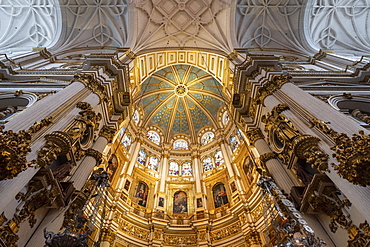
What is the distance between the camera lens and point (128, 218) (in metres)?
14.8

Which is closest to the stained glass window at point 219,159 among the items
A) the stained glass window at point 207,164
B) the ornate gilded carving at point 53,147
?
the stained glass window at point 207,164

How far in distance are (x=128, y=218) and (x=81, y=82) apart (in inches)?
383

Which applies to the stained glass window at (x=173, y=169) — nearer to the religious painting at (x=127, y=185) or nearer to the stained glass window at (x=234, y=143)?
the religious painting at (x=127, y=185)

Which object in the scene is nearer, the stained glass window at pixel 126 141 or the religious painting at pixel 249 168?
the religious painting at pixel 249 168

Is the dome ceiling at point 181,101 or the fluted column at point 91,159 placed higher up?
the dome ceiling at point 181,101

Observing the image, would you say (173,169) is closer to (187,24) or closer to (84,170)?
(84,170)

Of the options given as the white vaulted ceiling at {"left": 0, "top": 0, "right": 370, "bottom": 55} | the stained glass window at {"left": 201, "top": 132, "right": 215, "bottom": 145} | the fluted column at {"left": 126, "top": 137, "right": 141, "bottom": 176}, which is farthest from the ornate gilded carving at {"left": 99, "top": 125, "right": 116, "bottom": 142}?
the stained glass window at {"left": 201, "top": 132, "right": 215, "bottom": 145}

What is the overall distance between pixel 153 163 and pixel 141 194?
412 cm

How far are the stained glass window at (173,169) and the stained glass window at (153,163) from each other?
1442mm

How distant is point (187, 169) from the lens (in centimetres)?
2144

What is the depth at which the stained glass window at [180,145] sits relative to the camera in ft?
79.2

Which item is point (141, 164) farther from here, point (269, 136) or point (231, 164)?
point (269, 136)

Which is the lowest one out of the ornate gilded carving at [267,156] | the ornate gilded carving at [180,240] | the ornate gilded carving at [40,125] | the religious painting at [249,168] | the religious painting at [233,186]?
the ornate gilded carving at [40,125]

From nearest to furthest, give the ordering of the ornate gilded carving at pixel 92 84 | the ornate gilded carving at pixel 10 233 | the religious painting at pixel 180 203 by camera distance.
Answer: the ornate gilded carving at pixel 10 233 → the ornate gilded carving at pixel 92 84 → the religious painting at pixel 180 203
